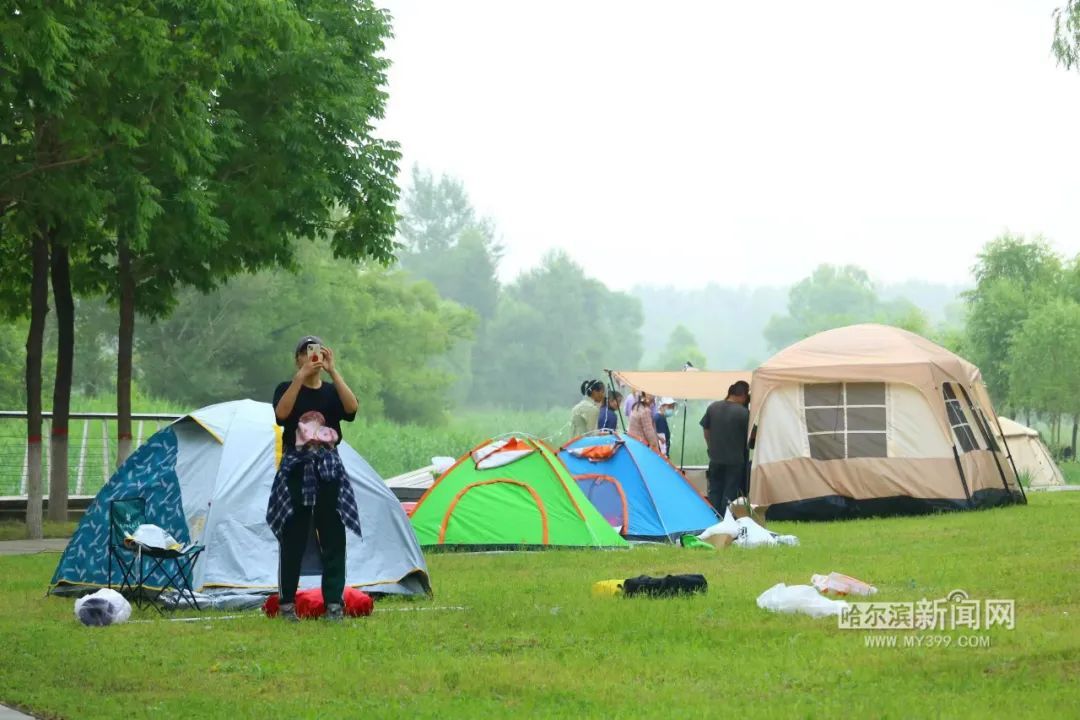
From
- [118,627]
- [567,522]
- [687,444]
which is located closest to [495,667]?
[118,627]

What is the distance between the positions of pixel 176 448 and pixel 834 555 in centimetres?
602

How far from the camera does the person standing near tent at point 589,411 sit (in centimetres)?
2252

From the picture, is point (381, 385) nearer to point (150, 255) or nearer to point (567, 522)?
point (150, 255)

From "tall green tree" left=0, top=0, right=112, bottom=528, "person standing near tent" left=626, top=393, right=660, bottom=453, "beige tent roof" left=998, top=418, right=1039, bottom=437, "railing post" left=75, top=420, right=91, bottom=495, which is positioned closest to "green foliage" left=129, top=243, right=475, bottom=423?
"beige tent roof" left=998, top=418, right=1039, bottom=437

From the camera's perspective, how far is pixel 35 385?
20.2 meters

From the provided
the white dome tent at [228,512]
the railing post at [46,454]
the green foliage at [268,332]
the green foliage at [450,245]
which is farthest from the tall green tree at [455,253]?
the white dome tent at [228,512]

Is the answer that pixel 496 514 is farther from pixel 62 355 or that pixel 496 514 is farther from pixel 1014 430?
pixel 1014 430

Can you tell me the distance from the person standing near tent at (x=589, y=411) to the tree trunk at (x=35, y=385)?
7375mm

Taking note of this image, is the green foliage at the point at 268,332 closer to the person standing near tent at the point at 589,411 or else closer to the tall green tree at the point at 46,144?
the person standing near tent at the point at 589,411

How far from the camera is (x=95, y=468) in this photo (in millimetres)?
25281

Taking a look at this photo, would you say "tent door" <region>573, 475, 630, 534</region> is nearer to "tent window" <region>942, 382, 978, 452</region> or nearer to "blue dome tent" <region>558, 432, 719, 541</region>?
"blue dome tent" <region>558, 432, 719, 541</region>

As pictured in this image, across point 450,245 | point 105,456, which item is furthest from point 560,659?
point 450,245

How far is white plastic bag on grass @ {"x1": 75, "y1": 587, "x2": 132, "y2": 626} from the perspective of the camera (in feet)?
33.3

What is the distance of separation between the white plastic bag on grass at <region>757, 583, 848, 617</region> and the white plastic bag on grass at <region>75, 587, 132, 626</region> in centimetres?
415
